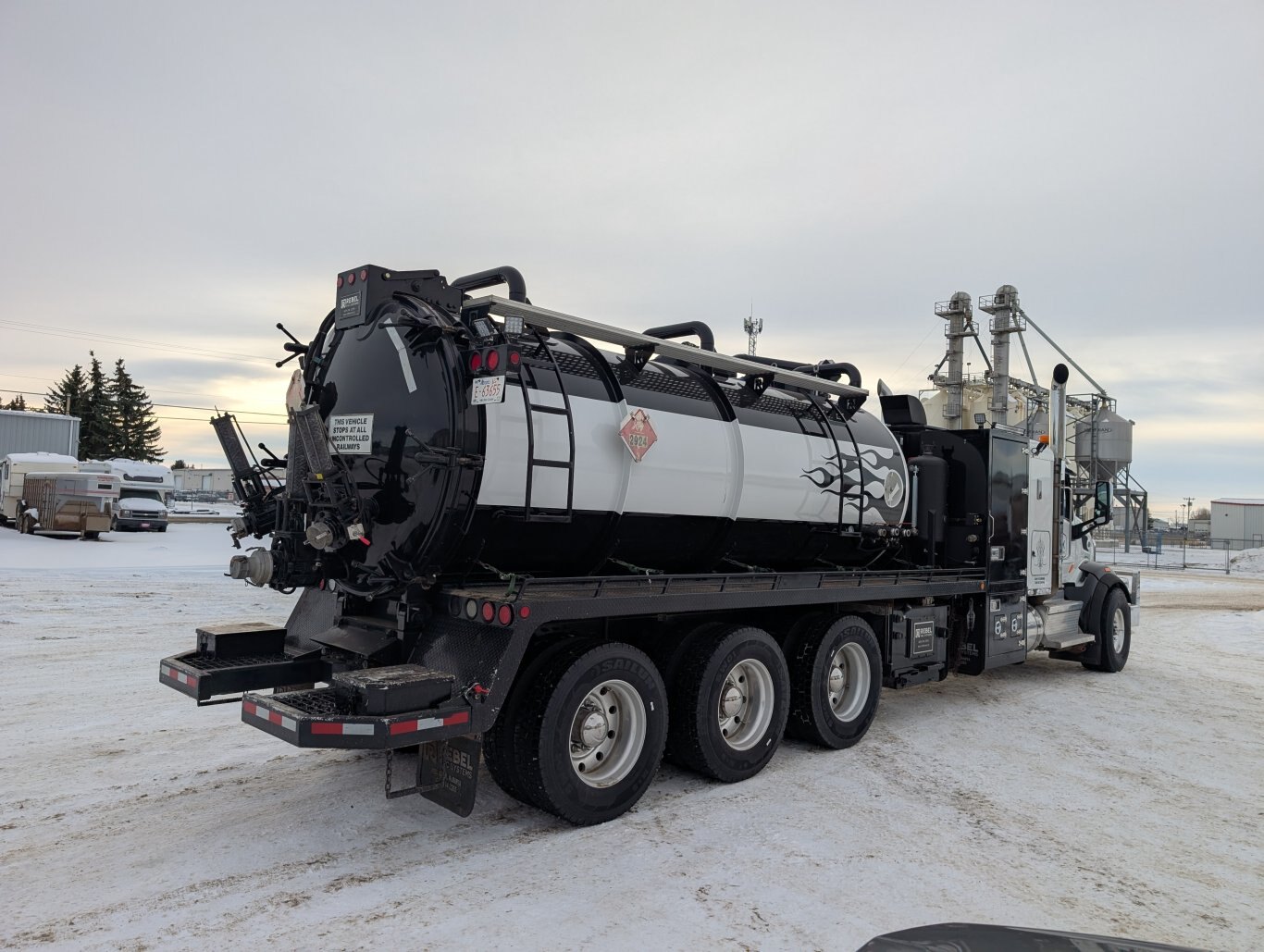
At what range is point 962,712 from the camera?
29.3ft

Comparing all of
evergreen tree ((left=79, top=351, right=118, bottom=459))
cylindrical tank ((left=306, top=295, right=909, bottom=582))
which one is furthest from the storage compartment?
evergreen tree ((left=79, top=351, right=118, bottom=459))

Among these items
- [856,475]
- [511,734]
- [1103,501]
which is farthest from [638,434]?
[1103,501]

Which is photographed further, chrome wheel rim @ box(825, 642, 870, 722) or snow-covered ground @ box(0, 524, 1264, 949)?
chrome wheel rim @ box(825, 642, 870, 722)

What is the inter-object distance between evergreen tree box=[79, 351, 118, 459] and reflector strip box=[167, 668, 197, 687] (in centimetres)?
5862

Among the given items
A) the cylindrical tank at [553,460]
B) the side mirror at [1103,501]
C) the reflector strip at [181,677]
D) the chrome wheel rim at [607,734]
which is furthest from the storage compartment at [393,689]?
the side mirror at [1103,501]

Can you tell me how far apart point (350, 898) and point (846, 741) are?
445cm

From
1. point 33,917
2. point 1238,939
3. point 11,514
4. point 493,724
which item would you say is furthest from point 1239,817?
point 11,514

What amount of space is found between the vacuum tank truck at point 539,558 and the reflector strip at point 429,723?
1 centimetres

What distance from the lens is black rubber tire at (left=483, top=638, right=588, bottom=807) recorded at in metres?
5.27

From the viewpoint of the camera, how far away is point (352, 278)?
6.02 metres

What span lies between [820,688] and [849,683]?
26.4 inches

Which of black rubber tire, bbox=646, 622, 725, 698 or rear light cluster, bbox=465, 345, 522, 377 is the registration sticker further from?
black rubber tire, bbox=646, 622, 725, 698

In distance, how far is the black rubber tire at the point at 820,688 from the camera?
23.5ft

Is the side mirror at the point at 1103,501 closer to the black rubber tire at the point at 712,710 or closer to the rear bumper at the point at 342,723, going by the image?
the black rubber tire at the point at 712,710
